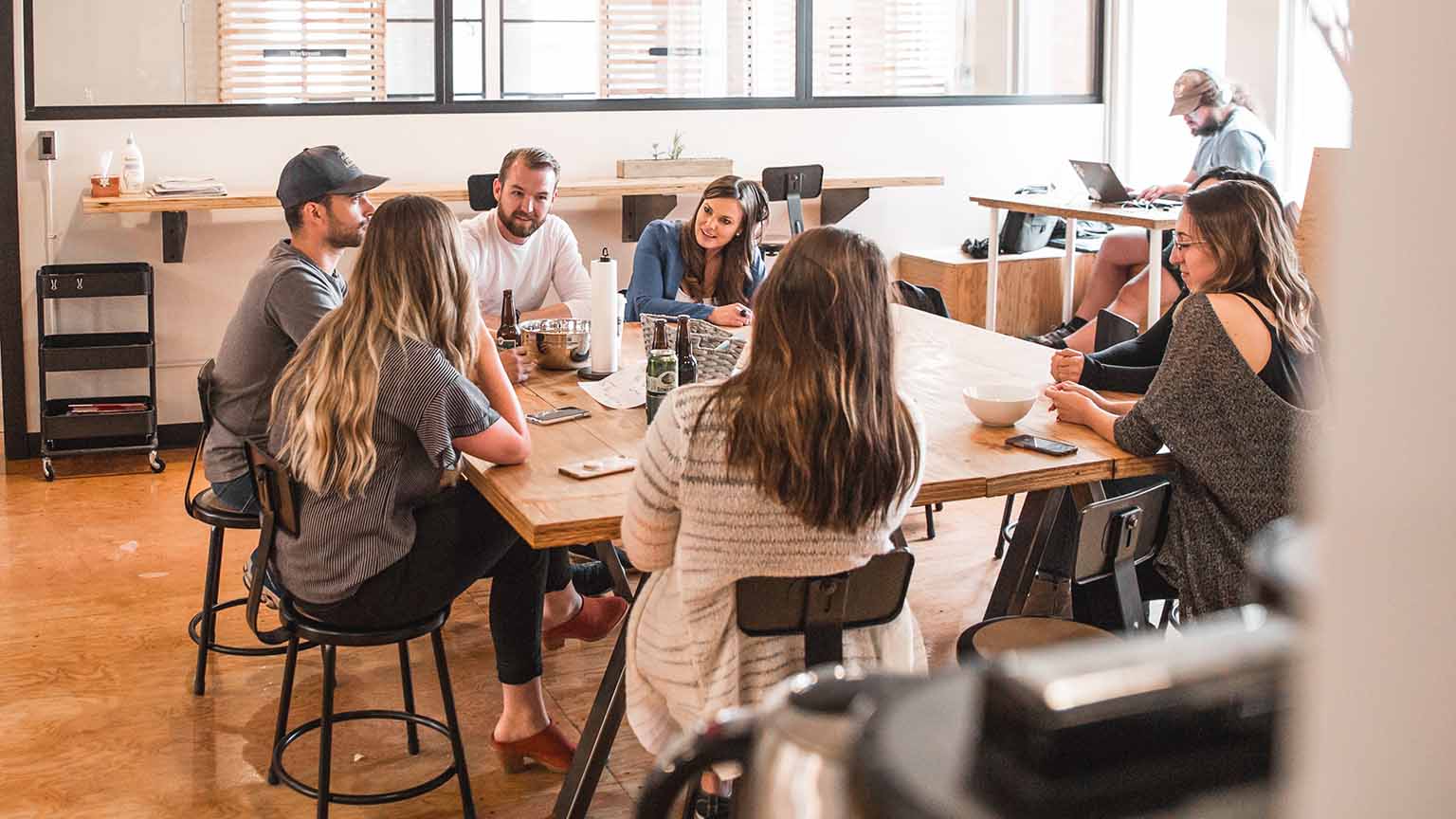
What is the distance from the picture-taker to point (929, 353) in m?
3.59

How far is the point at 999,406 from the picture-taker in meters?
2.78

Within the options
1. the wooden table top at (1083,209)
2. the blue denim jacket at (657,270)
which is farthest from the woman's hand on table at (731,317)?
the wooden table top at (1083,209)

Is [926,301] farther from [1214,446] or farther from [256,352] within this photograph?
[256,352]

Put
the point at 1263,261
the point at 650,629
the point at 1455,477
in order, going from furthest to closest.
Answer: the point at 1263,261, the point at 650,629, the point at 1455,477

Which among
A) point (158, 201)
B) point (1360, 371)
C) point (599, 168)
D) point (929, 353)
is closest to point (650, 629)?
point (929, 353)

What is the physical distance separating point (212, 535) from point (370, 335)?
1.07 meters

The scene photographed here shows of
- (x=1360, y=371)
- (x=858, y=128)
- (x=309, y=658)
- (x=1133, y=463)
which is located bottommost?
(x=309, y=658)

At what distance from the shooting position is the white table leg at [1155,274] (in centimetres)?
571

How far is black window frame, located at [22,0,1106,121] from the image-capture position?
209 inches

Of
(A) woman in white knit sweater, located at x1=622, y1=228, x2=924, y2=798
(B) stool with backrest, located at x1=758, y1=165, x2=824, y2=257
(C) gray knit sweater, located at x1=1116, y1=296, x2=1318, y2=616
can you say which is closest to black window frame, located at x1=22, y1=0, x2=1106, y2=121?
(B) stool with backrest, located at x1=758, y1=165, x2=824, y2=257

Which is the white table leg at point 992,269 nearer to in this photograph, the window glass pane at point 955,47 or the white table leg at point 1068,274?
the white table leg at point 1068,274

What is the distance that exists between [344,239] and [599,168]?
2913 mm

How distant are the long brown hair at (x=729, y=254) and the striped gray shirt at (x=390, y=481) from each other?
5.50 feet

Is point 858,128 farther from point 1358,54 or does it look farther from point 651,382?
point 1358,54
